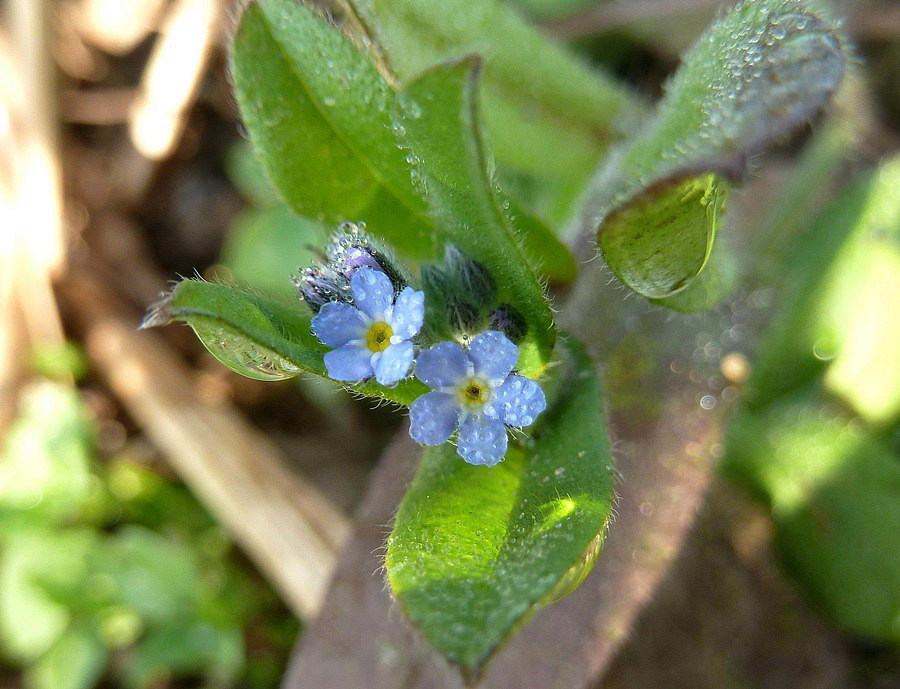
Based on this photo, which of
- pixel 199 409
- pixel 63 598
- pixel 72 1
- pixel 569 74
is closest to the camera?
pixel 569 74

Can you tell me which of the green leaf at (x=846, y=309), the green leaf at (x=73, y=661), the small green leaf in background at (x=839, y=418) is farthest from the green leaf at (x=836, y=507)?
A: the green leaf at (x=73, y=661)

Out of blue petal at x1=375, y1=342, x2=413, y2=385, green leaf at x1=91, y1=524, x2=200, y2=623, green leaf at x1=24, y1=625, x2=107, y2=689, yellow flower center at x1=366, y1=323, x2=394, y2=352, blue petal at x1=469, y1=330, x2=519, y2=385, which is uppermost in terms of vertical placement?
blue petal at x1=469, y1=330, x2=519, y2=385

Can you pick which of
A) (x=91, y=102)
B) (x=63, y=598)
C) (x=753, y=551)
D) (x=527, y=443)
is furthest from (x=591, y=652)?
(x=91, y=102)

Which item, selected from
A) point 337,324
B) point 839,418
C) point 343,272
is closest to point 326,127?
point 343,272

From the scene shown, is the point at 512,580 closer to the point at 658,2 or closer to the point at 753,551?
the point at 753,551

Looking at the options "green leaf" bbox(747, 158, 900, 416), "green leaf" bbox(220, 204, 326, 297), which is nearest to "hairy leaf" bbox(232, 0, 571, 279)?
"green leaf" bbox(747, 158, 900, 416)

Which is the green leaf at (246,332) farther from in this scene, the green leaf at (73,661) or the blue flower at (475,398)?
the green leaf at (73,661)

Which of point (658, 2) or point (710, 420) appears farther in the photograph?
point (658, 2)

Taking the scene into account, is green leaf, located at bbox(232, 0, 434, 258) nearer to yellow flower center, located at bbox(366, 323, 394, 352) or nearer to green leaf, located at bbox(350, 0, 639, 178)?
green leaf, located at bbox(350, 0, 639, 178)
